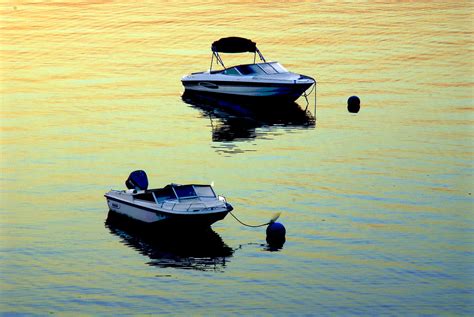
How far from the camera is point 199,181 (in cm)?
7156

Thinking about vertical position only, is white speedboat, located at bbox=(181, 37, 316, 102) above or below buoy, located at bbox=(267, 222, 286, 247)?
above

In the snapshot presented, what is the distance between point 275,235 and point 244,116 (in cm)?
3067

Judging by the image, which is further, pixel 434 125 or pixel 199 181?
pixel 434 125

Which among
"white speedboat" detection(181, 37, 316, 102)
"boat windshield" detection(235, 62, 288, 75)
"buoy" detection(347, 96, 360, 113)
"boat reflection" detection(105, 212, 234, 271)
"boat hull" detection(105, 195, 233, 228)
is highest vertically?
"boat windshield" detection(235, 62, 288, 75)

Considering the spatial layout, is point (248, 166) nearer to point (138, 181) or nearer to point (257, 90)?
point (138, 181)

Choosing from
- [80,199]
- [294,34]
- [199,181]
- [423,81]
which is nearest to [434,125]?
[423,81]

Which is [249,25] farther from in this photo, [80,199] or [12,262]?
[12,262]

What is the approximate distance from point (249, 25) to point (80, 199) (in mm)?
58928

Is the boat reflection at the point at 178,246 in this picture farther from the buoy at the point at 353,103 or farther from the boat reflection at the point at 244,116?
the buoy at the point at 353,103

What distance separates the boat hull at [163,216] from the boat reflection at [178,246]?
1.66 ft

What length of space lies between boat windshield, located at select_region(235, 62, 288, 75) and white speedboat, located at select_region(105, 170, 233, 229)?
94.7 ft

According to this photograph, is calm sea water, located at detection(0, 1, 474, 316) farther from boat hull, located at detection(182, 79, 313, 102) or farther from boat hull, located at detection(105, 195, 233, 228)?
boat hull, located at detection(182, 79, 313, 102)

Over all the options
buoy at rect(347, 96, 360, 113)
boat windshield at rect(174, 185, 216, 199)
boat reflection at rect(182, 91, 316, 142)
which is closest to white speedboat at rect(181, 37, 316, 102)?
boat reflection at rect(182, 91, 316, 142)

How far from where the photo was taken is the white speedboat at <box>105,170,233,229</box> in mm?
61469
